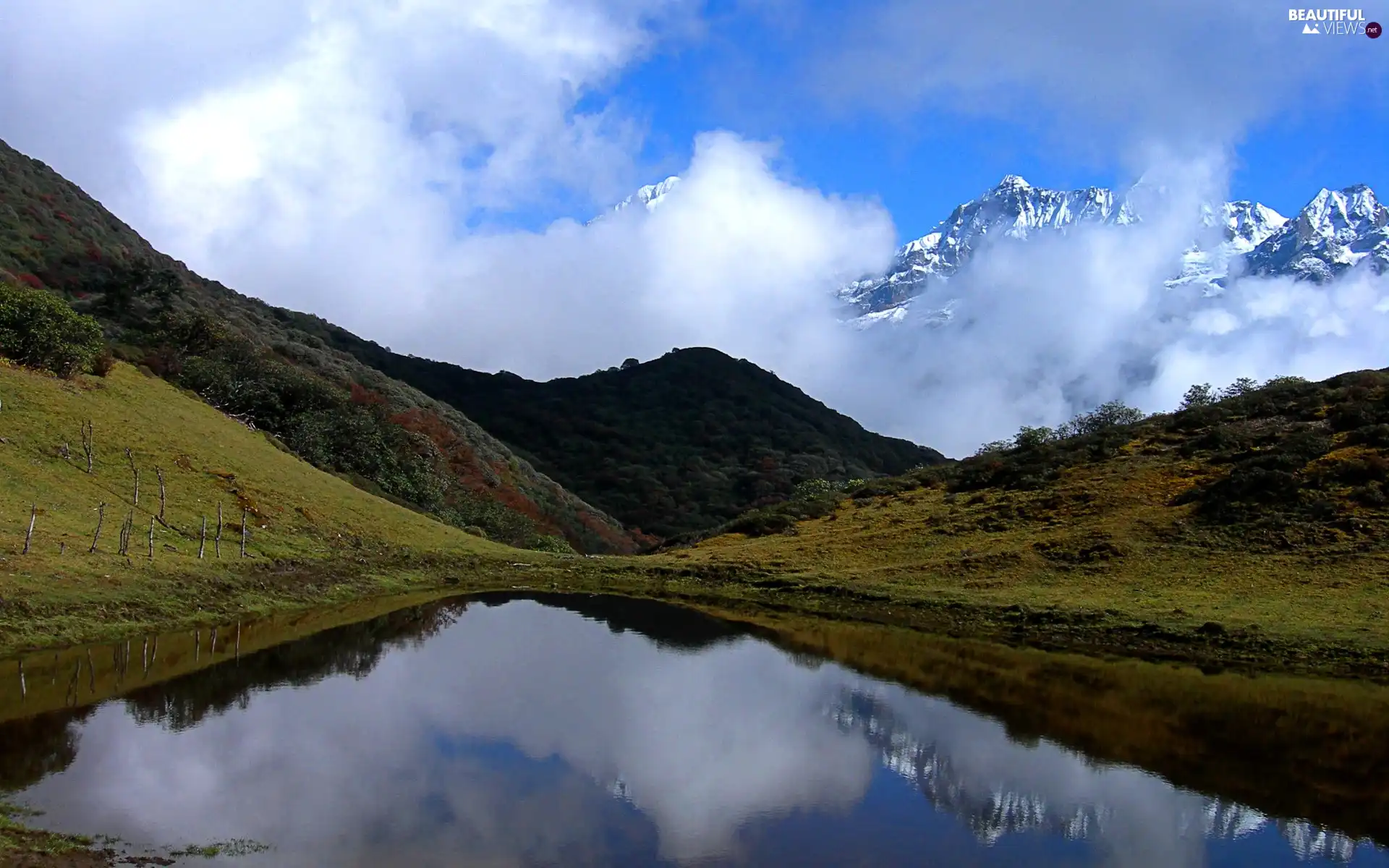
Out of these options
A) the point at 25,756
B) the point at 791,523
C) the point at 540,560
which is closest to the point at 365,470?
the point at 540,560

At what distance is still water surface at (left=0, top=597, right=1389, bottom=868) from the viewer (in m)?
15.9

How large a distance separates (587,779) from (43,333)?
139 feet

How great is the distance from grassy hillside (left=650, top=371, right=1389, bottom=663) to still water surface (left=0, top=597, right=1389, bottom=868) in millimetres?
13510

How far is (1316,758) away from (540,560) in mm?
45768

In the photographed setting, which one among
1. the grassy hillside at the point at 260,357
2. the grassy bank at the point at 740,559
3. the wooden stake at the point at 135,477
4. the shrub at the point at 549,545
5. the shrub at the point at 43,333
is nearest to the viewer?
the grassy bank at the point at 740,559

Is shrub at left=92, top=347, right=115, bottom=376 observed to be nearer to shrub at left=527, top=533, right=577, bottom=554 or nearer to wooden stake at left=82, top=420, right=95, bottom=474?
wooden stake at left=82, top=420, right=95, bottom=474

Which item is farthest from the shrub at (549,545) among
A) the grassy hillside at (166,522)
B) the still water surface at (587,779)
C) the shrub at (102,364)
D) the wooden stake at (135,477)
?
the still water surface at (587,779)

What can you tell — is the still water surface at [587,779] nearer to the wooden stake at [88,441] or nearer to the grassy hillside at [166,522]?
the grassy hillside at [166,522]

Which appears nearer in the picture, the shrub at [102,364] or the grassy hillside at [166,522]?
the grassy hillside at [166,522]

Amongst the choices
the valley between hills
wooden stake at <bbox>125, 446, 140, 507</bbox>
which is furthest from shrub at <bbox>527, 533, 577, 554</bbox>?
wooden stake at <bbox>125, 446, 140, 507</bbox>

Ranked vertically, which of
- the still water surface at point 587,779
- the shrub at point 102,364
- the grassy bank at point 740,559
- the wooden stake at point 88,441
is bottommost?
the still water surface at point 587,779

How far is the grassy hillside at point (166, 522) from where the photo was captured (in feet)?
93.0

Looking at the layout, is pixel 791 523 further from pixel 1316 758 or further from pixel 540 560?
pixel 1316 758

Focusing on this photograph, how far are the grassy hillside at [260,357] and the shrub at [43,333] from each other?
60.0 ft
